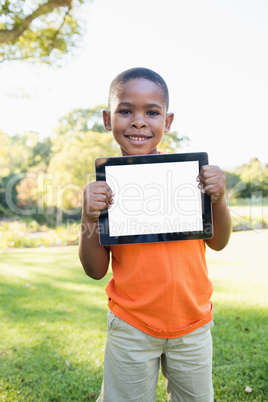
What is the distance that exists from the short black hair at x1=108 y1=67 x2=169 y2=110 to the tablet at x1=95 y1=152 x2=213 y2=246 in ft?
1.43

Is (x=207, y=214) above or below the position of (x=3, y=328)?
above

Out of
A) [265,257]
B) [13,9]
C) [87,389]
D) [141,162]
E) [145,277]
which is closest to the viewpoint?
[141,162]

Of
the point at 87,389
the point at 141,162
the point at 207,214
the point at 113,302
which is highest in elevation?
the point at 141,162

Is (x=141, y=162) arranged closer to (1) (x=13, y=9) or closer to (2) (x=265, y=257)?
(1) (x=13, y=9)

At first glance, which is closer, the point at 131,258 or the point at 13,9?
the point at 131,258

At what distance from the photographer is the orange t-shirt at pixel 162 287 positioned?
1347 mm

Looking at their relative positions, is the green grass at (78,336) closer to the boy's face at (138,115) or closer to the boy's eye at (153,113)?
the boy's face at (138,115)

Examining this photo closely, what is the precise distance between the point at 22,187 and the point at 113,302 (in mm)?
24984

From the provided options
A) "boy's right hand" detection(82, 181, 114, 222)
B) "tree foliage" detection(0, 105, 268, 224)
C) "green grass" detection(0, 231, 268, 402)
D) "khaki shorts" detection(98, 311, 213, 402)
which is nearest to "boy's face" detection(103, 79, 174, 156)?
"boy's right hand" detection(82, 181, 114, 222)

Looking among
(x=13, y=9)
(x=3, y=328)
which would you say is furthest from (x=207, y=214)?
(x=13, y=9)

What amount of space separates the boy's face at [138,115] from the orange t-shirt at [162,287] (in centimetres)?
47

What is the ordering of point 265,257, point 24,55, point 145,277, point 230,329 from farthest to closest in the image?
point 265,257
point 24,55
point 230,329
point 145,277

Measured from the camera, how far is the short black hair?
1434mm

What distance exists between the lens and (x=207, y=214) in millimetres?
1300
